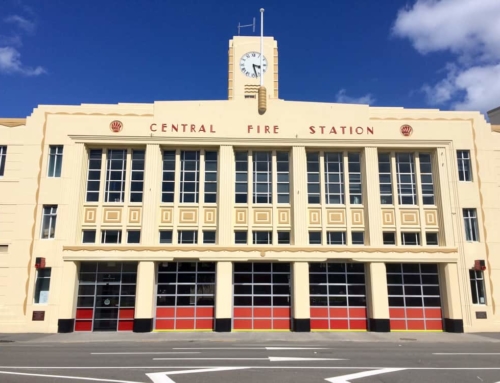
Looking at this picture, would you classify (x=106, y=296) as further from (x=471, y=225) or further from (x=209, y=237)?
(x=471, y=225)

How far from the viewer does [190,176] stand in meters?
26.0

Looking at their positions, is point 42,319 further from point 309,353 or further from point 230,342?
point 309,353

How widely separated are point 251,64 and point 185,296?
18.2m

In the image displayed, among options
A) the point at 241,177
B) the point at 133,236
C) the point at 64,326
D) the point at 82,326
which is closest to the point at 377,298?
the point at 241,177

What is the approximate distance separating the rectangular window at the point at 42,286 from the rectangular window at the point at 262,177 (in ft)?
41.2

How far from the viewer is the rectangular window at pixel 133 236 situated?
24828 millimetres

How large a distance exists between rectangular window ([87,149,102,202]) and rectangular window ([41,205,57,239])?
207cm

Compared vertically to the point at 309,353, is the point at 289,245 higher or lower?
higher

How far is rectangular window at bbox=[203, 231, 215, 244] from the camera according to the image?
25.0 metres

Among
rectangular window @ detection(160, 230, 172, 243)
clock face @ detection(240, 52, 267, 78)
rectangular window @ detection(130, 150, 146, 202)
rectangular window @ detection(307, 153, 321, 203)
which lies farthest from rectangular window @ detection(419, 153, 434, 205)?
rectangular window @ detection(130, 150, 146, 202)

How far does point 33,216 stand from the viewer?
24203 mm

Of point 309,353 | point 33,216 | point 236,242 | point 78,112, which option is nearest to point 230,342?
point 309,353

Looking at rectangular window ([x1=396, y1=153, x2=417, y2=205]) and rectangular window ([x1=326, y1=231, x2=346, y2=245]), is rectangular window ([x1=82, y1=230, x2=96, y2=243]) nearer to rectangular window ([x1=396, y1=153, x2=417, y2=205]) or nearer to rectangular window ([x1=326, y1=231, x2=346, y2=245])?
rectangular window ([x1=326, y1=231, x2=346, y2=245])

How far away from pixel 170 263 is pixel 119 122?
29.4 feet
